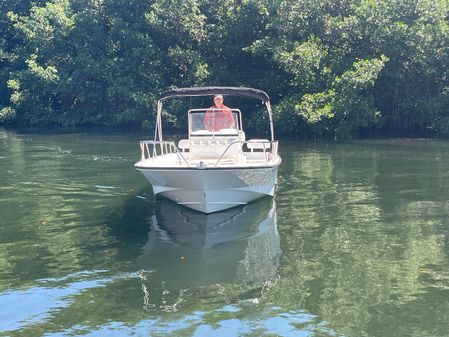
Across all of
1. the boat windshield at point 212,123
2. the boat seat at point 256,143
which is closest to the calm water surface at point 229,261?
the boat seat at point 256,143

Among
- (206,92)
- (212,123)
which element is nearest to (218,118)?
(212,123)

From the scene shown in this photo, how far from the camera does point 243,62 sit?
34562 millimetres

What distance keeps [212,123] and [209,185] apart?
2404 millimetres

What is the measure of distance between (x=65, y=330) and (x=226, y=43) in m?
29.0

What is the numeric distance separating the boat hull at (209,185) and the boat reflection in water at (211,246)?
23 centimetres

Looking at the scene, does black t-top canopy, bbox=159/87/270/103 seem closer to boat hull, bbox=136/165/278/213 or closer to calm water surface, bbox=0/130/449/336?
calm water surface, bbox=0/130/449/336

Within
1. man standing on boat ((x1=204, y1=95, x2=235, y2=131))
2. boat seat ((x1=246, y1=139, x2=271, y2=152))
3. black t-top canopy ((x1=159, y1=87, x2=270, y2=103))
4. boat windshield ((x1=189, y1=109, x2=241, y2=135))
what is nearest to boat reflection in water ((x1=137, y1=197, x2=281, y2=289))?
boat seat ((x1=246, y1=139, x2=271, y2=152))

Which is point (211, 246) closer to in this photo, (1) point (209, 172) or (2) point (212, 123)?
(1) point (209, 172)

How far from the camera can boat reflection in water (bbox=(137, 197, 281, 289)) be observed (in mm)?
7605

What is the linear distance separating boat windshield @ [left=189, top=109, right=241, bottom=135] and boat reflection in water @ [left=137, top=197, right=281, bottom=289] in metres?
1.79

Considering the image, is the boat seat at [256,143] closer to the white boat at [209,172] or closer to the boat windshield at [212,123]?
the white boat at [209,172]

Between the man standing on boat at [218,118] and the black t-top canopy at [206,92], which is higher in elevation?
the black t-top canopy at [206,92]

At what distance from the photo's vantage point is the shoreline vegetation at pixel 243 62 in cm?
2786

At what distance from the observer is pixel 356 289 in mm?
7012
